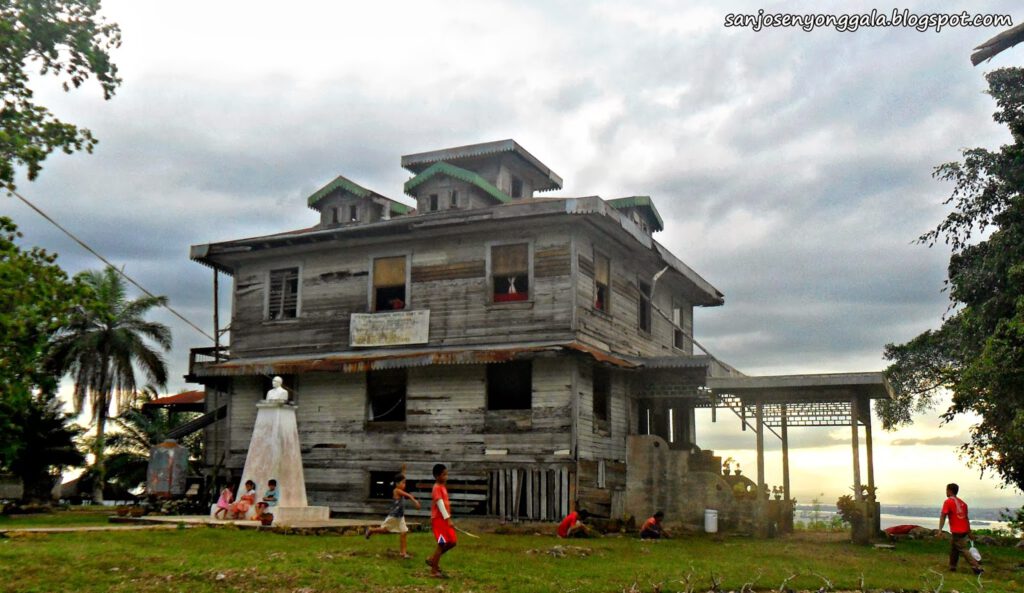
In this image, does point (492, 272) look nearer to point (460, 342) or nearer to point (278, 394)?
point (460, 342)

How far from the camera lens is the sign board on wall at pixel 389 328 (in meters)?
25.3

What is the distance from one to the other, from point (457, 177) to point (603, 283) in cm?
512

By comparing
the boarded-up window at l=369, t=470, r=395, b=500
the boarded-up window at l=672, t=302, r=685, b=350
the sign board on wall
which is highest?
the boarded-up window at l=672, t=302, r=685, b=350

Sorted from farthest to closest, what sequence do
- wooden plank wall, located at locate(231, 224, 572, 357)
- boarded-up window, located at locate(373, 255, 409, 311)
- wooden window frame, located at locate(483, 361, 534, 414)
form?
boarded-up window, located at locate(373, 255, 409, 311), wooden plank wall, located at locate(231, 224, 572, 357), wooden window frame, located at locate(483, 361, 534, 414)

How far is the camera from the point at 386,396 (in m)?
25.9

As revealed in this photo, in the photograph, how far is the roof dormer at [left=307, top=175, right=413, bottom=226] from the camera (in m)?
27.7

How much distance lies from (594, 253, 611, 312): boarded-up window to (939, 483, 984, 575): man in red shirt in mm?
11057

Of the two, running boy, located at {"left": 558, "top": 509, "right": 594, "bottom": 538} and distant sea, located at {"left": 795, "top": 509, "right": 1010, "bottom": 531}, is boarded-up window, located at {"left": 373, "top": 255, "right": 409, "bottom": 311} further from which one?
distant sea, located at {"left": 795, "top": 509, "right": 1010, "bottom": 531}

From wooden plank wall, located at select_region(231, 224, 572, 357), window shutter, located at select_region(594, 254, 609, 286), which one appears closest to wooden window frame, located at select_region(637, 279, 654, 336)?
window shutter, located at select_region(594, 254, 609, 286)

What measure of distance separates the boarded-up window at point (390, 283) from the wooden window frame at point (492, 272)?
2713mm

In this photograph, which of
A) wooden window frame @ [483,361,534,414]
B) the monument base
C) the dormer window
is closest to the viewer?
the monument base

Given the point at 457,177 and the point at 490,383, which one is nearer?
the point at 490,383

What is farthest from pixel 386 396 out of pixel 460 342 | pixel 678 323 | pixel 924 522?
pixel 924 522

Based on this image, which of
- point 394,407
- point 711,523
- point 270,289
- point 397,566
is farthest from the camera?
point 270,289
